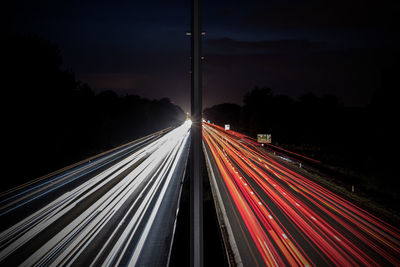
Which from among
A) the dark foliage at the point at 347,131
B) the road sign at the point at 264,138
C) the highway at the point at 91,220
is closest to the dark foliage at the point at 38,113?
the highway at the point at 91,220

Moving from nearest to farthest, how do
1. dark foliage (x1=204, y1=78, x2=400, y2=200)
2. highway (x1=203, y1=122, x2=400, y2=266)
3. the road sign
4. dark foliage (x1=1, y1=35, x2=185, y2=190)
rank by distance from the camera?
1. highway (x1=203, y1=122, x2=400, y2=266)
2. dark foliage (x1=204, y1=78, x2=400, y2=200)
3. dark foliage (x1=1, y1=35, x2=185, y2=190)
4. the road sign

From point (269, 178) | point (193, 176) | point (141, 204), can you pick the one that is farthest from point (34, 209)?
point (269, 178)

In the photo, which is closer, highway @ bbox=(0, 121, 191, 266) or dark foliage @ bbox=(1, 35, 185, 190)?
highway @ bbox=(0, 121, 191, 266)

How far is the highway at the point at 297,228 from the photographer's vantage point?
8219mm

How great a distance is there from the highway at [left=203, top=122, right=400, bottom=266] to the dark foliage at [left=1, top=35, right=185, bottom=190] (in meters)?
16.1

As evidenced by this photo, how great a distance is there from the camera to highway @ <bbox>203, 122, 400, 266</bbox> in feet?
27.0

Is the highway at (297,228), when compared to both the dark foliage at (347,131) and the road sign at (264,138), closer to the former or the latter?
the dark foliage at (347,131)

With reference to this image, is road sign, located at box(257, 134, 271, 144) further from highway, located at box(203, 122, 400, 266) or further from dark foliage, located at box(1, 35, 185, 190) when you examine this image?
dark foliage, located at box(1, 35, 185, 190)

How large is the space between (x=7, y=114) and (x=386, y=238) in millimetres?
25498

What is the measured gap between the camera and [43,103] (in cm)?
2380

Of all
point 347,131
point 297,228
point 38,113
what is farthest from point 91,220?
point 347,131

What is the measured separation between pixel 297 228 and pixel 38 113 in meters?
23.9

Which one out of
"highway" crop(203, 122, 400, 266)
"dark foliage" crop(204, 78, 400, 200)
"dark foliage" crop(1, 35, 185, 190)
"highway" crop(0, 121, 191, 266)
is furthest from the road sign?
"dark foliage" crop(1, 35, 185, 190)

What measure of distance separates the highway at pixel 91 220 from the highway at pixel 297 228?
2.86 metres
